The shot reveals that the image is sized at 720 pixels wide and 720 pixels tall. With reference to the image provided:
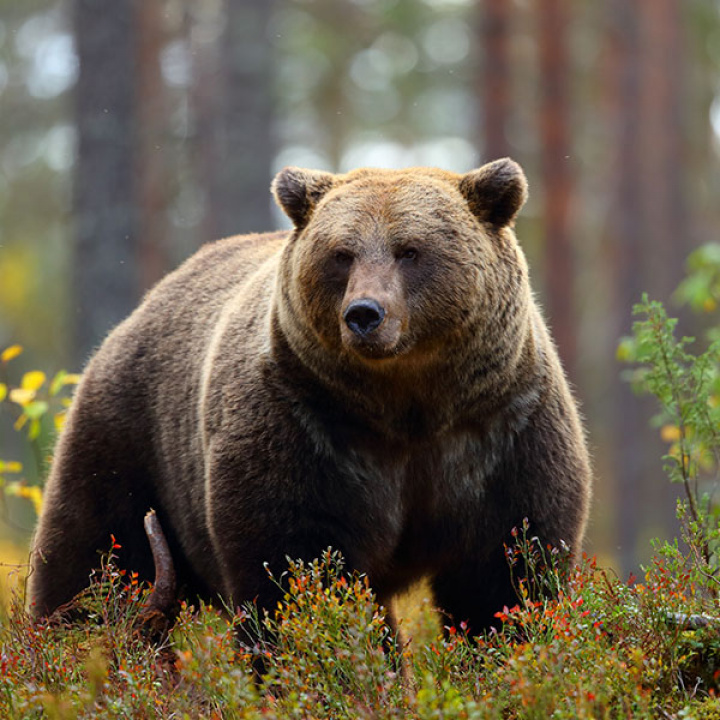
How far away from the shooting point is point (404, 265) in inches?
189

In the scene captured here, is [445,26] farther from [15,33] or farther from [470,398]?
[470,398]

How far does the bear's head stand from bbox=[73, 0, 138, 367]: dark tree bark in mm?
5737

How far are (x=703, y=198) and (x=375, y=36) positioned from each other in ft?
27.7

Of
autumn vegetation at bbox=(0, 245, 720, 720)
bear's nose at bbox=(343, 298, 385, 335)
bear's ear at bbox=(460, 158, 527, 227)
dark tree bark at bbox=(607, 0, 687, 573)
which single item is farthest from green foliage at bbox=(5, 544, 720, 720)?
dark tree bark at bbox=(607, 0, 687, 573)

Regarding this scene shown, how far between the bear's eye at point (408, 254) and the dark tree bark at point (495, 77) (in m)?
11.9

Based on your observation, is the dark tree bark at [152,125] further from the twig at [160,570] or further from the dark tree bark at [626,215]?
the twig at [160,570]

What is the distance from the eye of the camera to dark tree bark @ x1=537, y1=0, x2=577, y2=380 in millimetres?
17547

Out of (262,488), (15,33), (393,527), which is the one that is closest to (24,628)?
(262,488)

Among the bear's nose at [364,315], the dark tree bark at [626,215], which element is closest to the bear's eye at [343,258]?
the bear's nose at [364,315]

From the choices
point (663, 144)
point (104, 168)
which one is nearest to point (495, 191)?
point (104, 168)

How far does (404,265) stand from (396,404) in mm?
561

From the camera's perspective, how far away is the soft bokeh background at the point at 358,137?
443 inches

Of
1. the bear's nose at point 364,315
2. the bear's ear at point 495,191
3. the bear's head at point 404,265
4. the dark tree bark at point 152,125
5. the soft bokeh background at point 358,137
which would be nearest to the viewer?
the bear's nose at point 364,315

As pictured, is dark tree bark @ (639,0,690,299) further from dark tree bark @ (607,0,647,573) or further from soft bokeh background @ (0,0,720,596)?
dark tree bark @ (607,0,647,573)
